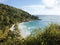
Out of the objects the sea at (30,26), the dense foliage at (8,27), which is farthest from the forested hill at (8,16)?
the sea at (30,26)

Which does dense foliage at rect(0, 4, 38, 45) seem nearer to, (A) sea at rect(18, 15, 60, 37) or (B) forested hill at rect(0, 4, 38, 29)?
(B) forested hill at rect(0, 4, 38, 29)

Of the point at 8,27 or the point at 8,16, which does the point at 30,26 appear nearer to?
the point at 8,16

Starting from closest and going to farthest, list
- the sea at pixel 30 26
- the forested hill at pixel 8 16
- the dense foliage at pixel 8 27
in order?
the dense foliage at pixel 8 27, the sea at pixel 30 26, the forested hill at pixel 8 16

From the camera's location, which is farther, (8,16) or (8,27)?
(8,16)

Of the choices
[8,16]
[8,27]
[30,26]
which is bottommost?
[30,26]

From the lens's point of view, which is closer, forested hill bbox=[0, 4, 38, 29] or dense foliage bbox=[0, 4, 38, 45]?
dense foliage bbox=[0, 4, 38, 45]


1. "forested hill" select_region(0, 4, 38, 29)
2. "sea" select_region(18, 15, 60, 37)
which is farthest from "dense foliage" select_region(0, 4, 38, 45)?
"sea" select_region(18, 15, 60, 37)

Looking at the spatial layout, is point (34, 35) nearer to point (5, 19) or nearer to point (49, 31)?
point (49, 31)

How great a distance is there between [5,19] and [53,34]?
62.2 meters

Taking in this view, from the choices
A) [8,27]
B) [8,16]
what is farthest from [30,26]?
[8,27]

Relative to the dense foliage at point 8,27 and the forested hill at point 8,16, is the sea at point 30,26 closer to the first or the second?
the dense foliage at point 8,27

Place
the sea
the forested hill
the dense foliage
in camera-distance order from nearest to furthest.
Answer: the dense foliage, the sea, the forested hill

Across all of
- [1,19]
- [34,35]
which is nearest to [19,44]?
[34,35]

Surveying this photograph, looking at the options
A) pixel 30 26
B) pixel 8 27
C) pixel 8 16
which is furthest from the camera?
pixel 8 16
